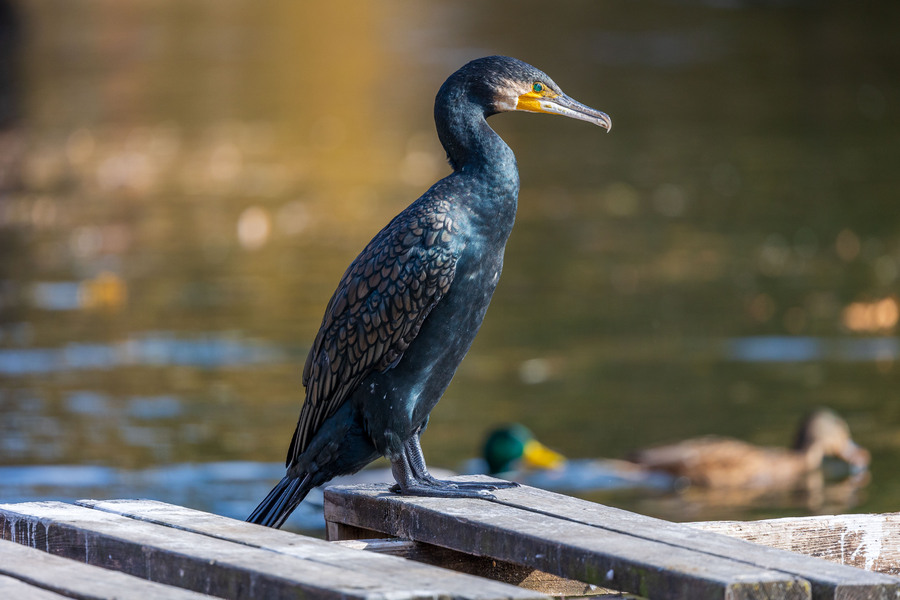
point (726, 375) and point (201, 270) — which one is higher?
point (201, 270)

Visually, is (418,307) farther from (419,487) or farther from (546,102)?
(546,102)

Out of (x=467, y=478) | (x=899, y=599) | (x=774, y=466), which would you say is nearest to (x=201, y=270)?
(x=774, y=466)

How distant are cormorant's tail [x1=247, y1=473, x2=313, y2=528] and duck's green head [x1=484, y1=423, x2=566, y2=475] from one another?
401 cm

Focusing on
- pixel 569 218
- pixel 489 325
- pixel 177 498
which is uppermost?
pixel 569 218

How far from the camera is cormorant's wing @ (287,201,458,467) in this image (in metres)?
4.22

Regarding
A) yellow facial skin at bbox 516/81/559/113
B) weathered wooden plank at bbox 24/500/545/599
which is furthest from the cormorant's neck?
weathered wooden plank at bbox 24/500/545/599

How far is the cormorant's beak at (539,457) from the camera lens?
8555 millimetres

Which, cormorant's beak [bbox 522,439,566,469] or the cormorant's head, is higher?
the cormorant's head

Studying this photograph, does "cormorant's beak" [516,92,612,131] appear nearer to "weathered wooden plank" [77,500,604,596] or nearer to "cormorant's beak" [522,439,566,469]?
"weathered wooden plank" [77,500,604,596]

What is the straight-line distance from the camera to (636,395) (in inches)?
396

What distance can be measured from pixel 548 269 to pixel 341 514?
8.86 metres

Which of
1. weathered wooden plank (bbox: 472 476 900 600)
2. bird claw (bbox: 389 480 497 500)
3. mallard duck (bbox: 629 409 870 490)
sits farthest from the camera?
mallard duck (bbox: 629 409 870 490)

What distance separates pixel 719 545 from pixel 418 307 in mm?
1115

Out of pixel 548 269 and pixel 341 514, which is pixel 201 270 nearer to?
pixel 548 269
